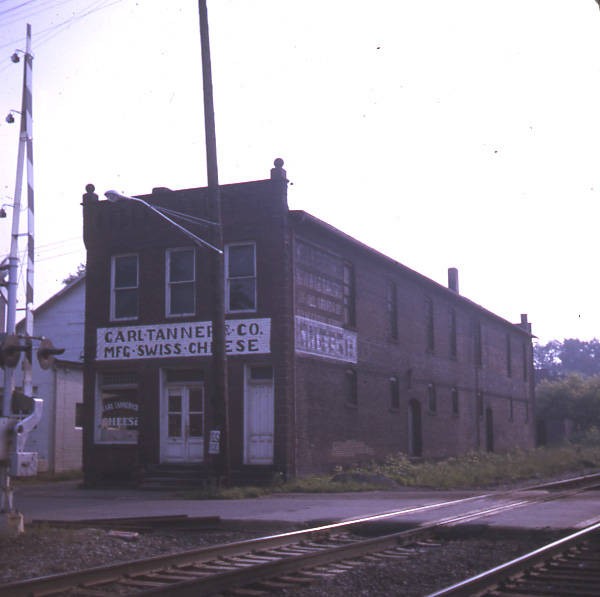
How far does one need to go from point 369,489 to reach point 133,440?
7427 millimetres

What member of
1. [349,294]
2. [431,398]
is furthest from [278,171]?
[431,398]

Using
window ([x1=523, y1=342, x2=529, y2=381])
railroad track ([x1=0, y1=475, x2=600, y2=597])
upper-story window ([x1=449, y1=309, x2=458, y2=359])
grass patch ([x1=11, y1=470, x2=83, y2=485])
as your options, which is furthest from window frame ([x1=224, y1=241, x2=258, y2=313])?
window ([x1=523, y1=342, x2=529, y2=381])

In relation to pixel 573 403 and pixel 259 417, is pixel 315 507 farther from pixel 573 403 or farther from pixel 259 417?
pixel 573 403

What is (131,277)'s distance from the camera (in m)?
25.0

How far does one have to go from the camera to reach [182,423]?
2395 centimetres

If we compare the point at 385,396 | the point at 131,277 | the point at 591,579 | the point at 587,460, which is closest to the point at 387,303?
the point at 385,396

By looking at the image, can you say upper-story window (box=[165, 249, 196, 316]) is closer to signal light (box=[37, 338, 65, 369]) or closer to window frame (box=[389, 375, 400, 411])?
window frame (box=[389, 375, 400, 411])

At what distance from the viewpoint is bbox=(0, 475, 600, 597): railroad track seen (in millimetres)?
7473

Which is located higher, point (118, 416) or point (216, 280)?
point (216, 280)


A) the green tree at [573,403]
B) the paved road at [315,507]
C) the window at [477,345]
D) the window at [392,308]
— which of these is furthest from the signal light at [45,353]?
the green tree at [573,403]

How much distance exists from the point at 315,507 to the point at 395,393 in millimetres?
14132

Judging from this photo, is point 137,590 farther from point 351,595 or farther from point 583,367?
point 583,367

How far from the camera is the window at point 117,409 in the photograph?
24609mm

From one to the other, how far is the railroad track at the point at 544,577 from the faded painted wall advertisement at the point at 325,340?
45.6 ft
